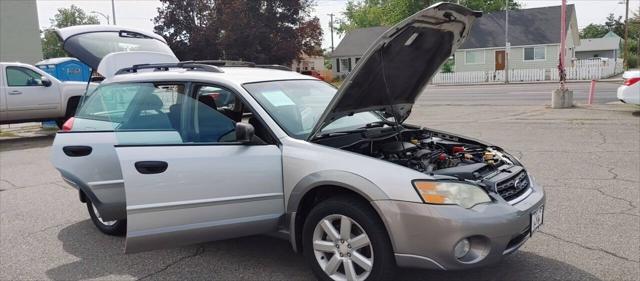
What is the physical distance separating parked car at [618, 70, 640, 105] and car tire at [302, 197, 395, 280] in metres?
11.6

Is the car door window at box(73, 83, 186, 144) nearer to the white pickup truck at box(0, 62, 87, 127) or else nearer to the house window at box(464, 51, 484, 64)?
the white pickup truck at box(0, 62, 87, 127)

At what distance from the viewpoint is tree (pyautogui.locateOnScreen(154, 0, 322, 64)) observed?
35062mm

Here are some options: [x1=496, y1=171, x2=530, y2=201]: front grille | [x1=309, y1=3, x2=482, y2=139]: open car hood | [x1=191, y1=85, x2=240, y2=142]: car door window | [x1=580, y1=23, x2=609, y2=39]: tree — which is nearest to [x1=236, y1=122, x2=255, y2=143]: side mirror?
[x1=191, y1=85, x2=240, y2=142]: car door window

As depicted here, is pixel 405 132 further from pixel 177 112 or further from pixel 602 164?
pixel 602 164

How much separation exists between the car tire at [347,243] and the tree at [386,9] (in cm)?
4633

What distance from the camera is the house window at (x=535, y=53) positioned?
40938 mm

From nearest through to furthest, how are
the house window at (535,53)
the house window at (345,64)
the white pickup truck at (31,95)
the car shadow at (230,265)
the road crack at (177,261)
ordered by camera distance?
1. the car shadow at (230,265)
2. the road crack at (177,261)
3. the white pickup truck at (31,95)
4. the house window at (535,53)
5. the house window at (345,64)

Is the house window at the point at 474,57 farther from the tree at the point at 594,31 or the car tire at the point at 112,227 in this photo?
the tree at the point at 594,31

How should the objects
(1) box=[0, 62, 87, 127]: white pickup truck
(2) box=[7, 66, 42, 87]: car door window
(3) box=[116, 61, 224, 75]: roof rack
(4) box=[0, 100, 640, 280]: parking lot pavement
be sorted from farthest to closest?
(2) box=[7, 66, 42, 87]: car door window → (1) box=[0, 62, 87, 127]: white pickup truck → (3) box=[116, 61, 224, 75]: roof rack → (4) box=[0, 100, 640, 280]: parking lot pavement

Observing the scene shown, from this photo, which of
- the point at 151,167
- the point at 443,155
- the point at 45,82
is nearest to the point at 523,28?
the point at 45,82

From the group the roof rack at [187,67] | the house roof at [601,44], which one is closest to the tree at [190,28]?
the roof rack at [187,67]

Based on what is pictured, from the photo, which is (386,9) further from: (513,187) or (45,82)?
(513,187)

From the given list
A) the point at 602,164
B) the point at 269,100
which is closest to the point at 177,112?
the point at 269,100

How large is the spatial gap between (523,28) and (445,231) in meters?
43.9
